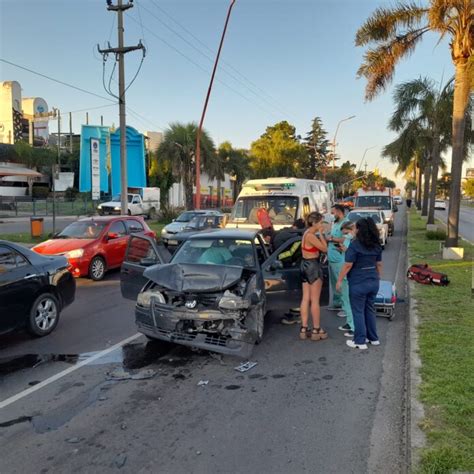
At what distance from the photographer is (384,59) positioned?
1498 centimetres

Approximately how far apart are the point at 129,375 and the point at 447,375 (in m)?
3.38

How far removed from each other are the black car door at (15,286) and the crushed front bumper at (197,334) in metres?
1.88

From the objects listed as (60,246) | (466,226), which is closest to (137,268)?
(60,246)

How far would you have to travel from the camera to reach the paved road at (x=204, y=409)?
11.5ft

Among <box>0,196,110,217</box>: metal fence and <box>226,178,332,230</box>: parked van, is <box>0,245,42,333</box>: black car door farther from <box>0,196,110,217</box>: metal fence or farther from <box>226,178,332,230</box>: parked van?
<box>0,196,110,217</box>: metal fence

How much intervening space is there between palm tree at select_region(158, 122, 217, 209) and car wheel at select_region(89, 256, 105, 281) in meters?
Answer: 25.7

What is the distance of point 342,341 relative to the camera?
21.0 ft

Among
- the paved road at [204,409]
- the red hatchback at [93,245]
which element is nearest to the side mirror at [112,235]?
the red hatchback at [93,245]

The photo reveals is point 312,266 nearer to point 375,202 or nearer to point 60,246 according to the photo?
point 60,246

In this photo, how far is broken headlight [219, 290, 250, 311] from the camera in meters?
5.35

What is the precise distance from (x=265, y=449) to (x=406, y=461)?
1.04 m

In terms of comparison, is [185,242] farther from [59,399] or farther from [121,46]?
[121,46]

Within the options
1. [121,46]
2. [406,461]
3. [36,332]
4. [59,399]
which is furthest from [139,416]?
[121,46]

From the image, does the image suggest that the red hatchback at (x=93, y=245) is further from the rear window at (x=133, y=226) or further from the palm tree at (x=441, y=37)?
the palm tree at (x=441, y=37)
